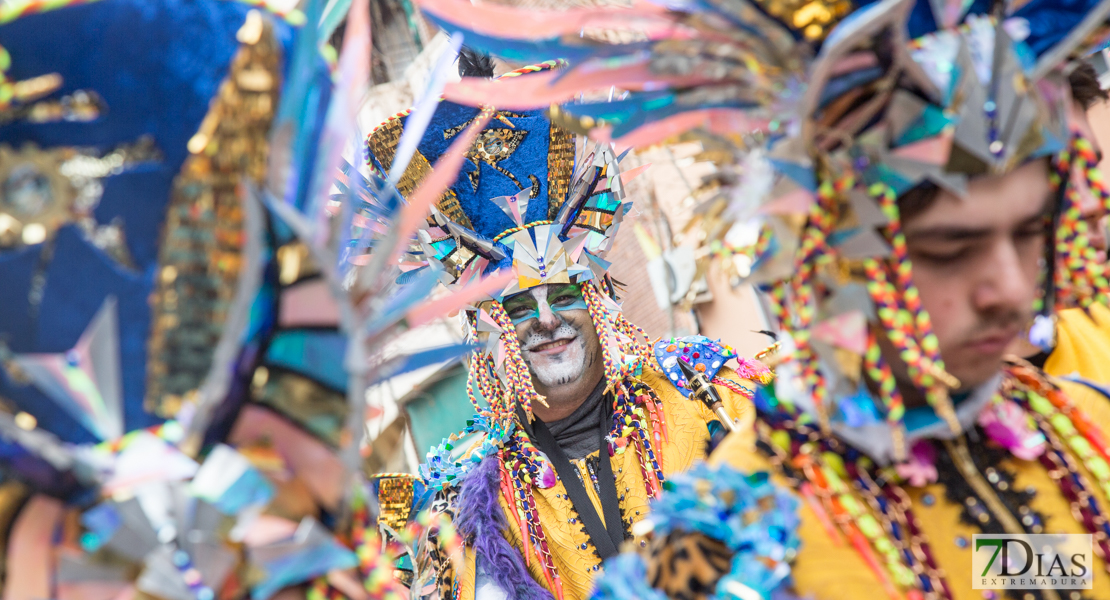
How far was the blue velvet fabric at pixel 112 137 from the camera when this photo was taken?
123 centimetres

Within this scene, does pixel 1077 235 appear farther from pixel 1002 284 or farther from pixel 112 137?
pixel 112 137

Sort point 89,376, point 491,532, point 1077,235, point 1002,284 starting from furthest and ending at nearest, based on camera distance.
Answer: point 491,532
point 1077,235
point 1002,284
point 89,376

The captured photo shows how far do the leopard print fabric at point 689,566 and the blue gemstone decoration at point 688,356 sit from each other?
2135mm

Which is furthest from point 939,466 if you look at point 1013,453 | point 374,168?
point 374,168

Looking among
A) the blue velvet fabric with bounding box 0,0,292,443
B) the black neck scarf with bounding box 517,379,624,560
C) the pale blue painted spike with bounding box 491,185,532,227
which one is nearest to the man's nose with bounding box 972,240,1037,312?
the blue velvet fabric with bounding box 0,0,292,443

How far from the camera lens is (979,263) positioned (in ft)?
4.57

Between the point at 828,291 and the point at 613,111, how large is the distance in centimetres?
47

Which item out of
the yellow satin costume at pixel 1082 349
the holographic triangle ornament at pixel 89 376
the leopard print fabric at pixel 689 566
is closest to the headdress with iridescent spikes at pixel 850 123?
the leopard print fabric at pixel 689 566

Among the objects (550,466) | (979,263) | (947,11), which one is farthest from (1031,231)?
(550,466)

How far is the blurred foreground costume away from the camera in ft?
4.48

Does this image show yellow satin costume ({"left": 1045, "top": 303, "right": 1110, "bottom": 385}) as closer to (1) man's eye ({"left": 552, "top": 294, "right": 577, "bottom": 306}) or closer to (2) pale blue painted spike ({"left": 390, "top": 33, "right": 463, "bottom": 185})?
(2) pale blue painted spike ({"left": 390, "top": 33, "right": 463, "bottom": 185})

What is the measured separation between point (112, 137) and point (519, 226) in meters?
2.41

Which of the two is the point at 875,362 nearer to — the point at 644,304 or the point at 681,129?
the point at 681,129

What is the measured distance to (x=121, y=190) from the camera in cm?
127
